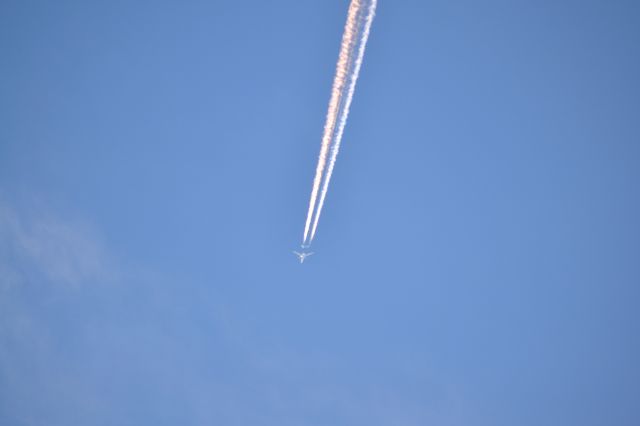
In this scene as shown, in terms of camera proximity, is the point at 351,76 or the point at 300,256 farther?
the point at 300,256

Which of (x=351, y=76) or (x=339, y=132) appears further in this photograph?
(x=339, y=132)

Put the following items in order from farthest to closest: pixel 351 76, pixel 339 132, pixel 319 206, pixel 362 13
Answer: pixel 319 206
pixel 339 132
pixel 351 76
pixel 362 13

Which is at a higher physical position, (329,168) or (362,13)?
(362,13)

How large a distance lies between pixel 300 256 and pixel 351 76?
16670 mm

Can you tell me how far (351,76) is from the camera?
26.7 m

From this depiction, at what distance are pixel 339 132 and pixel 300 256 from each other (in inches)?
534

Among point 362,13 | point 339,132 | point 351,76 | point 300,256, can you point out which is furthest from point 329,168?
point 300,256

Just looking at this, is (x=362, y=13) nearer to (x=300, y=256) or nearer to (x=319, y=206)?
(x=319, y=206)

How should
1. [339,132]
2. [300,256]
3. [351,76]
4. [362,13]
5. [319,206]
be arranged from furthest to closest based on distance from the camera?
[300,256]
[319,206]
[339,132]
[351,76]
[362,13]

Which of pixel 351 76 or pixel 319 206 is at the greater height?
pixel 351 76

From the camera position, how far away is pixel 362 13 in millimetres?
24594

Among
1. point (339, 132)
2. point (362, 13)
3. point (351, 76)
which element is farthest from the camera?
point (339, 132)

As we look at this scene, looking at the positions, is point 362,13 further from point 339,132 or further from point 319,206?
point 319,206

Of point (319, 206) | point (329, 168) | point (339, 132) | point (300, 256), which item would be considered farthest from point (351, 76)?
point (300, 256)
